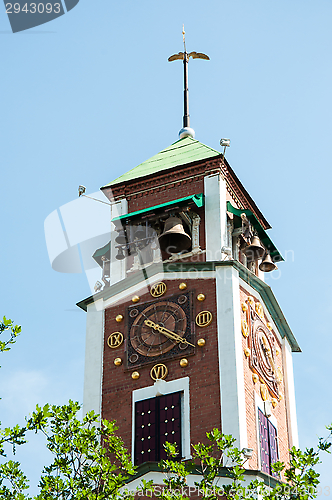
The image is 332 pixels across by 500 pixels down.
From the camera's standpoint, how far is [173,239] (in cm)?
2772

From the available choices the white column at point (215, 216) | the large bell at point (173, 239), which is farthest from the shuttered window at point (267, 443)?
the large bell at point (173, 239)

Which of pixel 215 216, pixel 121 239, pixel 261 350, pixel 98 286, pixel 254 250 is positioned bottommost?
pixel 261 350

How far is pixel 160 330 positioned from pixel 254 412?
339cm

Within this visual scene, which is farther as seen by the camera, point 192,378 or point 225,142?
point 225,142

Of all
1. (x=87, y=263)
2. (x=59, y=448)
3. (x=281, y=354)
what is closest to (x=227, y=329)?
(x=281, y=354)

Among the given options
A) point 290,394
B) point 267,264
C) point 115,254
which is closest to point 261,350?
point 290,394

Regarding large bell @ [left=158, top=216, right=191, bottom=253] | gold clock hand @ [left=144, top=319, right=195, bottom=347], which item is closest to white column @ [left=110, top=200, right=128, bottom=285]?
large bell @ [left=158, top=216, right=191, bottom=253]

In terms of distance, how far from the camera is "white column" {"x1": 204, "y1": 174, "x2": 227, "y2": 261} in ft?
89.4

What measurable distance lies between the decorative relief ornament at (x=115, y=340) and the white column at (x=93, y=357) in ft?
0.90

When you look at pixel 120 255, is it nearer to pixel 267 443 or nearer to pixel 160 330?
pixel 160 330

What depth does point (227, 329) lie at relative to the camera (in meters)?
25.2

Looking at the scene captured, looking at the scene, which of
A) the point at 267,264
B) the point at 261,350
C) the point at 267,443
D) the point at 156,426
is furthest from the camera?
the point at 267,264

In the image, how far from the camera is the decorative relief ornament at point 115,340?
1037 inches

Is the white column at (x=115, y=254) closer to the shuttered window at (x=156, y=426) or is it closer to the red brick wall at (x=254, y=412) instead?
the red brick wall at (x=254, y=412)
